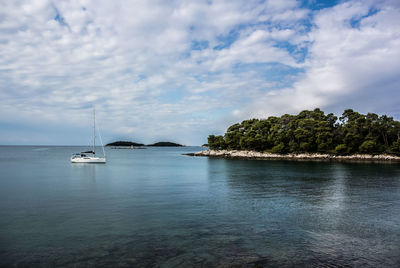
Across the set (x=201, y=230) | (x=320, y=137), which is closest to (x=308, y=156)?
(x=320, y=137)

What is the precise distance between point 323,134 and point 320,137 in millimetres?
1312

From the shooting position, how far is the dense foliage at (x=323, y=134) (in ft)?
265

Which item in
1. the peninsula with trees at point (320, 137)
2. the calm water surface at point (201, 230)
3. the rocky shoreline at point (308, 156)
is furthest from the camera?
the peninsula with trees at point (320, 137)

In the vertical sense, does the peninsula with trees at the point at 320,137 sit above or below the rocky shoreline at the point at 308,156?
above

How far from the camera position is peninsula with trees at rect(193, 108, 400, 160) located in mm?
79938

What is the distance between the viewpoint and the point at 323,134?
84.9 m

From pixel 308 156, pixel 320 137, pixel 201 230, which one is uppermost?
pixel 320 137

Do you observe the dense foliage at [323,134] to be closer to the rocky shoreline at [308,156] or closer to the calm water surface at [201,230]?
the rocky shoreline at [308,156]

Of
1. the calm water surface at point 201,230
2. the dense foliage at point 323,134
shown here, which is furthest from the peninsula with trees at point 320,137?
the calm water surface at point 201,230

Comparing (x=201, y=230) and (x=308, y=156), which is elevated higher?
(x=308, y=156)

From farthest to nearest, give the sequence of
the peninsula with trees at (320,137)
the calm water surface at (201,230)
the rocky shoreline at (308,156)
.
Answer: the peninsula with trees at (320,137) → the rocky shoreline at (308,156) → the calm water surface at (201,230)

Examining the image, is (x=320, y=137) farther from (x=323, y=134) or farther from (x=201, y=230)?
(x=201, y=230)

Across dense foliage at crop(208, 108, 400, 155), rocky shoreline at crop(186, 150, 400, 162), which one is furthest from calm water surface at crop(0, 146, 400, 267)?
dense foliage at crop(208, 108, 400, 155)

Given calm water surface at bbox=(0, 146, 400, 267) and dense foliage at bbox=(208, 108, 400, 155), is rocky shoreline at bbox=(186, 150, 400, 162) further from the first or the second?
calm water surface at bbox=(0, 146, 400, 267)
